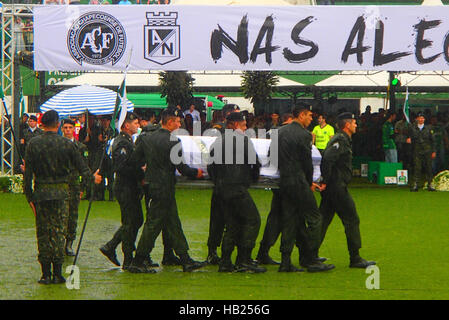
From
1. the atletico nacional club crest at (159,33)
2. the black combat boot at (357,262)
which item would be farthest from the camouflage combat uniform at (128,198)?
the atletico nacional club crest at (159,33)

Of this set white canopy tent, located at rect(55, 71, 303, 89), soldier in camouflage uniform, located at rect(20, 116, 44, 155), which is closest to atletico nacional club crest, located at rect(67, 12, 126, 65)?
soldier in camouflage uniform, located at rect(20, 116, 44, 155)

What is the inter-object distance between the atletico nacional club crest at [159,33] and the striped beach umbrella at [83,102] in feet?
4.08

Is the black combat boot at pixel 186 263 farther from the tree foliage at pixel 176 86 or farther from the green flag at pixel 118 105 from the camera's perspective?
the tree foliage at pixel 176 86

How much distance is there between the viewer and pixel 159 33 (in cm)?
1917

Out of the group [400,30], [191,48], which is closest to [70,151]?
[191,48]

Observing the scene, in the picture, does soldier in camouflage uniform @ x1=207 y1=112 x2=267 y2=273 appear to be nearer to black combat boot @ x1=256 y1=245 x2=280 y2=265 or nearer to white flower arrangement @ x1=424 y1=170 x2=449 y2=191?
black combat boot @ x1=256 y1=245 x2=280 y2=265

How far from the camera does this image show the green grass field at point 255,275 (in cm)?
893

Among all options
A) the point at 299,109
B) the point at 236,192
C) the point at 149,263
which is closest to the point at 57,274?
the point at 149,263

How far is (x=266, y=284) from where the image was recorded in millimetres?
9547

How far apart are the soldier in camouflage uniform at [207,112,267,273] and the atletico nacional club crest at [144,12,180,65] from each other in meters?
9.05

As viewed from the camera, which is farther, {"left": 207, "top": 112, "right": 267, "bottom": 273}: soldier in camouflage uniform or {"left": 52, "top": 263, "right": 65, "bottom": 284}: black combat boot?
{"left": 207, "top": 112, "right": 267, "bottom": 273}: soldier in camouflage uniform

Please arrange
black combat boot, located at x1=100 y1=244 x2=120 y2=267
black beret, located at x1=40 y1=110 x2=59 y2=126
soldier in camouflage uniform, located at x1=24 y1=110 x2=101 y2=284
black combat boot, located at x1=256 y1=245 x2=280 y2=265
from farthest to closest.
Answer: black combat boot, located at x1=256 y1=245 x2=280 y2=265 < black combat boot, located at x1=100 y1=244 x2=120 y2=267 < black beret, located at x1=40 y1=110 x2=59 y2=126 < soldier in camouflage uniform, located at x1=24 y1=110 x2=101 y2=284

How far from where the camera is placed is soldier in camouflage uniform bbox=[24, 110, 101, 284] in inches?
370
